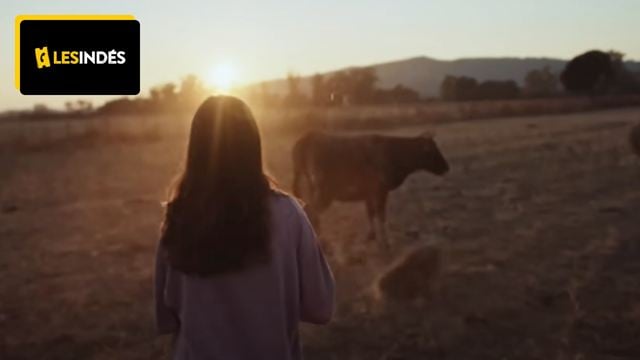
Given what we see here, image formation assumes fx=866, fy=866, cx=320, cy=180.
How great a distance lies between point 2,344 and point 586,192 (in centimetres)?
1096

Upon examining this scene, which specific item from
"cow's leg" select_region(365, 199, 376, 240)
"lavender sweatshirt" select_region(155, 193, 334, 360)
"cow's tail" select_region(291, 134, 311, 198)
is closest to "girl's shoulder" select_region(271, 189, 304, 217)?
"lavender sweatshirt" select_region(155, 193, 334, 360)

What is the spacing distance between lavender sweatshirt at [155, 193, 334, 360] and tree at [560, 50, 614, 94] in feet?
251

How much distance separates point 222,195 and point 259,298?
0.43m

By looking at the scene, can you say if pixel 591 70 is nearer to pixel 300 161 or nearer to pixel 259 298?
pixel 300 161

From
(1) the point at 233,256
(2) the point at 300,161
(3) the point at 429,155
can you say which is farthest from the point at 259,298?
(3) the point at 429,155

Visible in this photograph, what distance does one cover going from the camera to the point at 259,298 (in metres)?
3.25

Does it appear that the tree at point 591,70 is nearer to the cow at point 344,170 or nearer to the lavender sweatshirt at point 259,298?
the cow at point 344,170

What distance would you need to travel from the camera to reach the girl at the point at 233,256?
3113mm

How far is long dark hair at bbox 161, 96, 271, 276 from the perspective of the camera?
3105mm

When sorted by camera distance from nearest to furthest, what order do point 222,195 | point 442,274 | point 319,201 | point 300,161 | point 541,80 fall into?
1. point 222,195
2. point 442,274
3. point 319,201
4. point 300,161
5. point 541,80

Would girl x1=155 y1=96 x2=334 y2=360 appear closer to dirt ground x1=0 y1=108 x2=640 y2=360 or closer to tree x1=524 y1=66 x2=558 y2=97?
dirt ground x1=0 y1=108 x2=640 y2=360

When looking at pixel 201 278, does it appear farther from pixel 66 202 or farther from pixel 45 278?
pixel 66 202

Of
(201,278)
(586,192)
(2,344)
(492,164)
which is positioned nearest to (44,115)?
(492,164)

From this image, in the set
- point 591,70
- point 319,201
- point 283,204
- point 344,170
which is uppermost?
point 591,70
